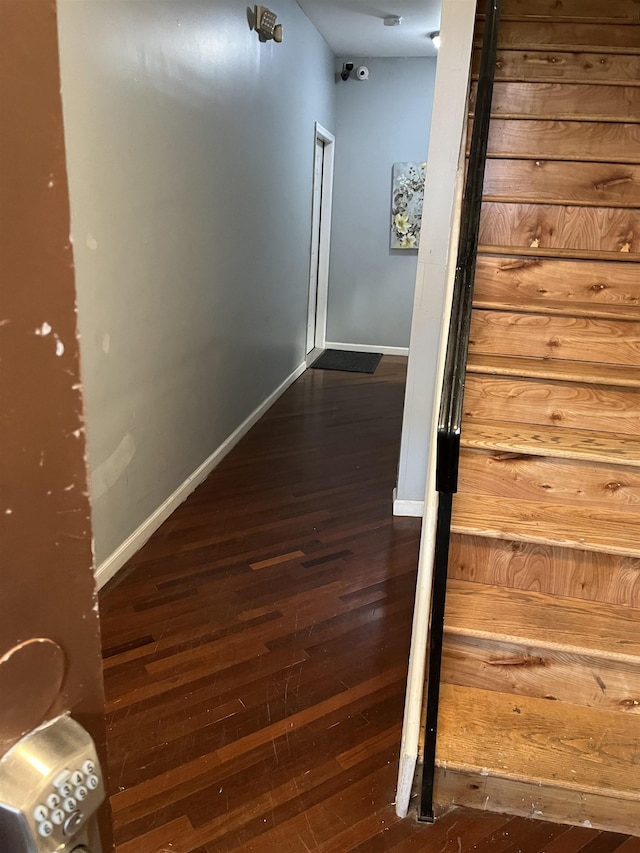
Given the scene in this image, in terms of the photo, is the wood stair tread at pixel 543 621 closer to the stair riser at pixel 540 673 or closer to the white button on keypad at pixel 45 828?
the stair riser at pixel 540 673

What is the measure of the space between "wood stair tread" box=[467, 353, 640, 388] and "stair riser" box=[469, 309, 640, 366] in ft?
0.12

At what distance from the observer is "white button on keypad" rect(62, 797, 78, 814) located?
42 centimetres

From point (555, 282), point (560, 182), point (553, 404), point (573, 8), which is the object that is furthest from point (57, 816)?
point (573, 8)

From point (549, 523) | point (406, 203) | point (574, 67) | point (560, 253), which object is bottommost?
point (549, 523)

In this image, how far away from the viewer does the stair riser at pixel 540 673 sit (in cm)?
178

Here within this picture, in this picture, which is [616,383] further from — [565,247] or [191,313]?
[191,313]

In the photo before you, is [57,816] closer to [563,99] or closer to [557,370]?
[557,370]

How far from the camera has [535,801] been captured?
5.48 feet

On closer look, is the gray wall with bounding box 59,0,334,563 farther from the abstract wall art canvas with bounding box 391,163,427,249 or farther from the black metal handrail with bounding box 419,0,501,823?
the abstract wall art canvas with bounding box 391,163,427,249

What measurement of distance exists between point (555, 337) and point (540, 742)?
53.7 inches

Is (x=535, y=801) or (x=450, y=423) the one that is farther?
(x=535, y=801)

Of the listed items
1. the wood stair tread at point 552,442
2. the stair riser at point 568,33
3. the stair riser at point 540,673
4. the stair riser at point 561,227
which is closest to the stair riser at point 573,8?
the stair riser at point 568,33

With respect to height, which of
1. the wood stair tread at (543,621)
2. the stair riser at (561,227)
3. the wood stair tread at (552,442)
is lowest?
the wood stair tread at (543,621)

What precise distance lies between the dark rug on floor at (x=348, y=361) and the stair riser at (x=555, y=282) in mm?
3796
